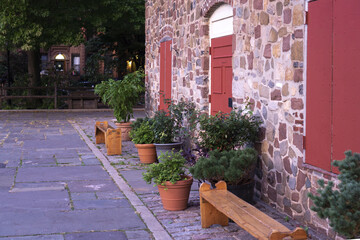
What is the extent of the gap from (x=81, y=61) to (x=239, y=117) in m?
40.1

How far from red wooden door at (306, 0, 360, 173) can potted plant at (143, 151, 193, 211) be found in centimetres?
164

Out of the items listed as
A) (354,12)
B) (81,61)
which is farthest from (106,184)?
(81,61)

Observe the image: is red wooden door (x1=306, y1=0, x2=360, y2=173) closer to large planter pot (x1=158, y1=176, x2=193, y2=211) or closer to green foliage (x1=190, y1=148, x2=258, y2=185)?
green foliage (x1=190, y1=148, x2=258, y2=185)

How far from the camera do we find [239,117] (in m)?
6.80

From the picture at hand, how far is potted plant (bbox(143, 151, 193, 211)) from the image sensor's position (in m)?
6.15

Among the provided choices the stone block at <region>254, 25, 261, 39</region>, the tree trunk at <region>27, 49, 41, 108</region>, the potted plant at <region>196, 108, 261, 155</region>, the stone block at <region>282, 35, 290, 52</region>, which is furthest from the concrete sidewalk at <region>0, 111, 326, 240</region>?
the tree trunk at <region>27, 49, 41, 108</region>

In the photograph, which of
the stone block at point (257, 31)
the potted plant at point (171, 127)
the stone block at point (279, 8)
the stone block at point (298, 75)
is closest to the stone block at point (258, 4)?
the stone block at point (257, 31)

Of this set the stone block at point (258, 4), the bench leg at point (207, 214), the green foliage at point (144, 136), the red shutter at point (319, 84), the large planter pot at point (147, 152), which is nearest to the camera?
the red shutter at point (319, 84)

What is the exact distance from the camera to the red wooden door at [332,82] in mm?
4711

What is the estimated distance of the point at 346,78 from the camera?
4.82 m

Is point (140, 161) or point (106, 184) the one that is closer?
point (106, 184)

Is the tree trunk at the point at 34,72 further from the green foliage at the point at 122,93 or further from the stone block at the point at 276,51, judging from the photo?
the stone block at the point at 276,51

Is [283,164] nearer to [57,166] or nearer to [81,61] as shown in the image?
[57,166]

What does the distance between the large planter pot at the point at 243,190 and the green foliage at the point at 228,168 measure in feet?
0.24
